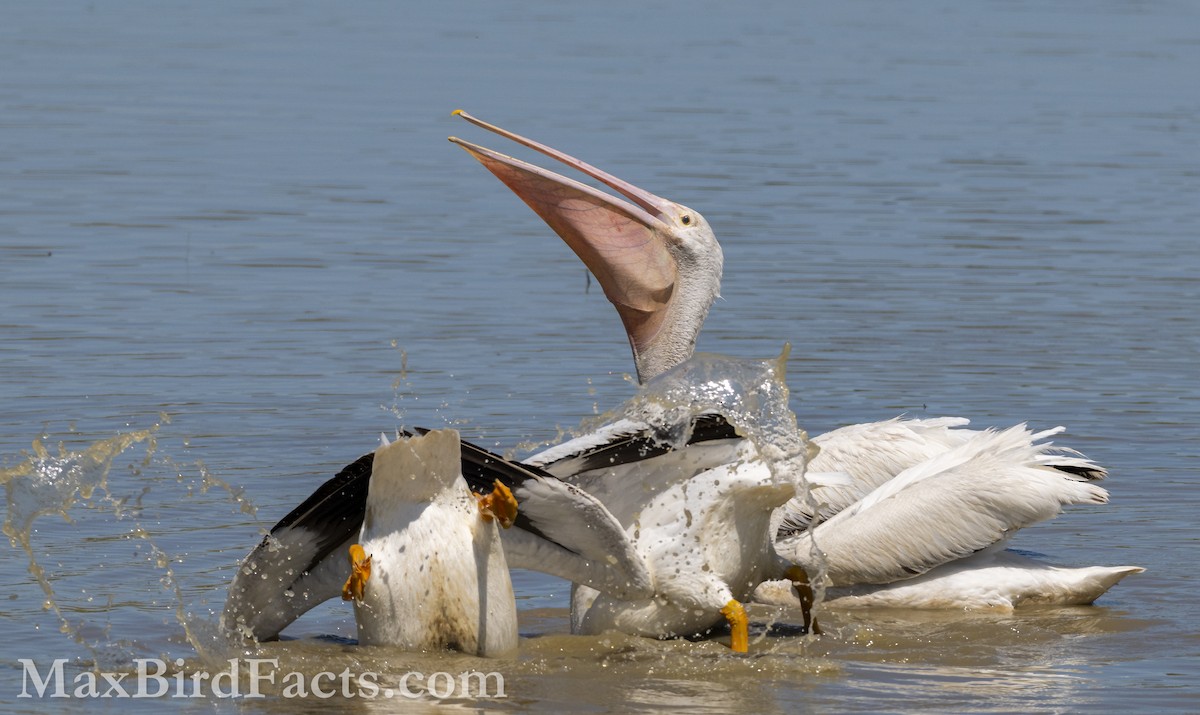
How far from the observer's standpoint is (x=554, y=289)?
11758 mm

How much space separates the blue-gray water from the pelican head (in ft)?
3.66

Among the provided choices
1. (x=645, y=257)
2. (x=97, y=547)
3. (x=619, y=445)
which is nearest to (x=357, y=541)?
(x=619, y=445)

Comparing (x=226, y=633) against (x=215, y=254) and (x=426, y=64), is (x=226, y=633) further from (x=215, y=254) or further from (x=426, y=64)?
(x=426, y=64)

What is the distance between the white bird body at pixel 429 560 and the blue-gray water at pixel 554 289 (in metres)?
0.13

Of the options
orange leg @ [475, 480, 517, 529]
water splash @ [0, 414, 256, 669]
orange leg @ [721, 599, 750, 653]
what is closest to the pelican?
orange leg @ [721, 599, 750, 653]

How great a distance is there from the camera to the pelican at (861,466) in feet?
22.6

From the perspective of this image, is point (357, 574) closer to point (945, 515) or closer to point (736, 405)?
point (736, 405)

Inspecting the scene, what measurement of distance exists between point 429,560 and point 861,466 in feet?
6.89

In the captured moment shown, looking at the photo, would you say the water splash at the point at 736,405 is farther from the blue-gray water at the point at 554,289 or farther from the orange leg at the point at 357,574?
the orange leg at the point at 357,574

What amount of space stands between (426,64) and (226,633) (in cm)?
1368

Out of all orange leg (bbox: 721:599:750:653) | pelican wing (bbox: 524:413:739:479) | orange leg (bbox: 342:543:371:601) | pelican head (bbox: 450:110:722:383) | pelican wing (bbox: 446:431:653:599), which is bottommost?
orange leg (bbox: 721:599:750:653)

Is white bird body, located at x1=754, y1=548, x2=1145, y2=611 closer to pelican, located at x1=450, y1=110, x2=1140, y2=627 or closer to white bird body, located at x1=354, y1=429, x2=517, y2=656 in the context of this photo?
pelican, located at x1=450, y1=110, x2=1140, y2=627

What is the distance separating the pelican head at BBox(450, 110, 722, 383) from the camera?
24.5 ft

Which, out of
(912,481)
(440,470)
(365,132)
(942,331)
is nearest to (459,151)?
(365,132)
